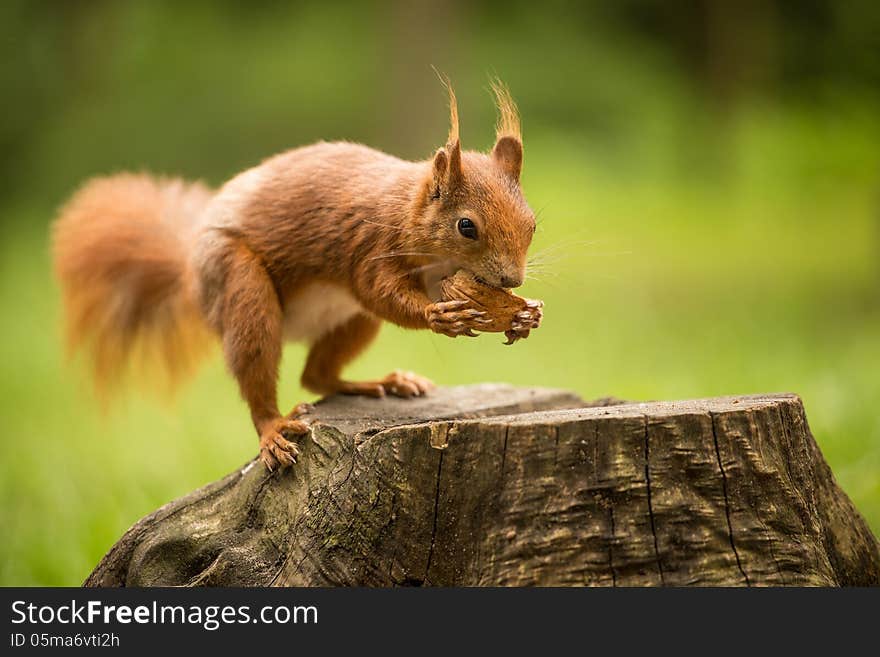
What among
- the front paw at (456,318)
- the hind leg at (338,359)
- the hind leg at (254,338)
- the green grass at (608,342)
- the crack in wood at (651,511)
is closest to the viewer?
the crack in wood at (651,511)

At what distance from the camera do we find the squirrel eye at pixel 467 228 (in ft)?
7.95

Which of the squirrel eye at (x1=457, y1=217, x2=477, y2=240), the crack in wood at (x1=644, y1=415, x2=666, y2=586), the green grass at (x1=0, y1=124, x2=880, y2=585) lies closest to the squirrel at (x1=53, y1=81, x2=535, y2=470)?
the squirrel eye at (x1=457, y1=217, x2=477, y2=240)

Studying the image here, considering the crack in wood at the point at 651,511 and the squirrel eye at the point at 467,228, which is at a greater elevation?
the squirrel eye at the point at 467,228

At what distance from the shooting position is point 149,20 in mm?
7676

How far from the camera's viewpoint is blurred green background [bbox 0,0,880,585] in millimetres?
5469

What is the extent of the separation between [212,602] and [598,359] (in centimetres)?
378

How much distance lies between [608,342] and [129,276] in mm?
3347

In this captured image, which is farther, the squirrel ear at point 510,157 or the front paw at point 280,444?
the squirrel ear at point 510,157

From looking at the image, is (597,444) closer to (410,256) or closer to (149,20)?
(410,256)

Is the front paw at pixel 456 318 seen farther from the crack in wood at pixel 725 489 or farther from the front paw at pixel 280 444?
the crack in wood at pixel 725 489

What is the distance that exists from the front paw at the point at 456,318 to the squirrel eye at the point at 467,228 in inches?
6.5

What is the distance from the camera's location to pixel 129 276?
3264 millimetres

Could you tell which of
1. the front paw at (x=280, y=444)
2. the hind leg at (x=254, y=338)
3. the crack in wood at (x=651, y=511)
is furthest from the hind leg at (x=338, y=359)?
the crack in wood at (x=651, y=511)

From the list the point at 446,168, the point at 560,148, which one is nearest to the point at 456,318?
the point at 446,168
